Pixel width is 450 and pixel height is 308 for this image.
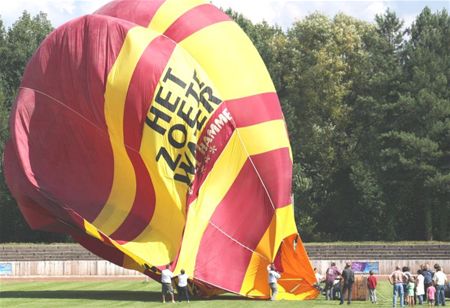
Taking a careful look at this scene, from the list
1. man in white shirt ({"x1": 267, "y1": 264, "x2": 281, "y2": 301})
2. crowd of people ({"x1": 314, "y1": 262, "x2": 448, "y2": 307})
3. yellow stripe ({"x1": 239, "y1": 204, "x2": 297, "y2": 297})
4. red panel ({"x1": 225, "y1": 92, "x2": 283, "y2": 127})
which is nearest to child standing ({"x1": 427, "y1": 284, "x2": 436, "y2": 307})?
crowd of people ({"x1": 314, "y1": 262, "x2": 448, "y2": 307})

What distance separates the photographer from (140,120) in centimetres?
2780

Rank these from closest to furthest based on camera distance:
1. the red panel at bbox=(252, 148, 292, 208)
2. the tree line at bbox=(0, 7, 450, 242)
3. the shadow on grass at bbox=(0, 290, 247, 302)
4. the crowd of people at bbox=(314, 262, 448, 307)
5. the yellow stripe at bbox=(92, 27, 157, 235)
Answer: the yellow stripe at bbox=(92, 27, 157, 235) < the crowd of people at bbox=(314, 262, 448, 307) < the red panel at bbox=(252, 148, 292, 208) < the shadow on grass at bbox=(0, 290, 247, 302) < the tree line at bbox=(0, 7, 450, 242)

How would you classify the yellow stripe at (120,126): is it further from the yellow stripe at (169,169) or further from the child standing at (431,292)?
the child standing at (431,292)

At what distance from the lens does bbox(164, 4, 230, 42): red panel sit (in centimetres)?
2869

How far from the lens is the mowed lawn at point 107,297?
27484 millimetres

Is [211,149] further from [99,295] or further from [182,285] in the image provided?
[99,295]

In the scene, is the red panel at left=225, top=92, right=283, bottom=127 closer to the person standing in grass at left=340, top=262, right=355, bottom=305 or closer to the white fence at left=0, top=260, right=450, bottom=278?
the person standing in grass at left=340, top=262, right=355, bottom=305

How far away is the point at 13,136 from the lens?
29.1 metres

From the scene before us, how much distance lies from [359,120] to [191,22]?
121 ft

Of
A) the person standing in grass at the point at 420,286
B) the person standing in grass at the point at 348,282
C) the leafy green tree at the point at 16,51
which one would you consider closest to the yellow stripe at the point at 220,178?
the person standing in grass at the point at 348,282

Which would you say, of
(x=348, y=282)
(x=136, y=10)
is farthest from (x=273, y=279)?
(x=136, y=10)

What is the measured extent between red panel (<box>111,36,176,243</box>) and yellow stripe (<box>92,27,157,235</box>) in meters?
0.16

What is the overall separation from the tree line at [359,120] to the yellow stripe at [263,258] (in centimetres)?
2953

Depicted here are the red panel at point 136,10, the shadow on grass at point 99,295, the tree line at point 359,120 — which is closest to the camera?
the red panel at point 136,10
